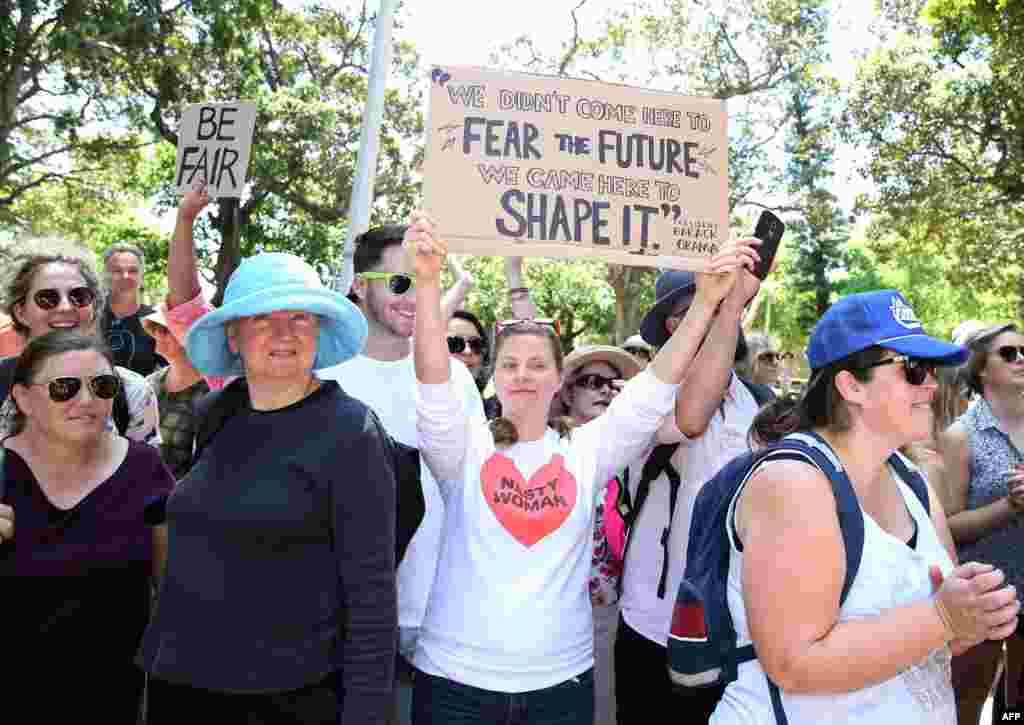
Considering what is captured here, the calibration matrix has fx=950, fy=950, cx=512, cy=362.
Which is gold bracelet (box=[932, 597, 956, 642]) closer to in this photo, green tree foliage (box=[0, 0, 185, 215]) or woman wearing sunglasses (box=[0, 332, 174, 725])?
woman wearing sunglasses (box=[0, 332, 174, 725])

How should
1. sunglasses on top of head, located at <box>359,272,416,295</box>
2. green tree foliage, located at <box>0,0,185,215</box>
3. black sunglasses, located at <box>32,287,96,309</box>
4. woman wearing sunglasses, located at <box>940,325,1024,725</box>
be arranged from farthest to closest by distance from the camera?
green tree foliage, located at <box>0,0,185,215</box> → woman wearing sunglasses, located at <box>940,325,1024,725</box> → black sunglasses, located at <box>32,287,96,309</box> → sunglasses on top of head, located at <box>359,272,416,295</box>

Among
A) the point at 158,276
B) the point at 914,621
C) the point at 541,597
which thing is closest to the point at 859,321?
the point at 914,621

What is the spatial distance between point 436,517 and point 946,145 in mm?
17464

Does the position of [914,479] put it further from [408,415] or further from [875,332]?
[408,415]

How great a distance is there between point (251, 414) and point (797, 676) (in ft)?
4.96

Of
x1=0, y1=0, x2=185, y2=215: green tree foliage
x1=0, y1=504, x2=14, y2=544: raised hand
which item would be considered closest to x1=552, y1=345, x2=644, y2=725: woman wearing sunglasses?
x1=0, y1=504, x2=14, y2=544: raised hand

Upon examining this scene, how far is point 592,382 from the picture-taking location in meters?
4.12

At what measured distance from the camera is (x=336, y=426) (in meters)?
2.44

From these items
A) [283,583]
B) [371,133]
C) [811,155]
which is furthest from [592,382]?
[811,155]

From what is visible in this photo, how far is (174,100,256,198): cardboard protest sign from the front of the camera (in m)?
4.71

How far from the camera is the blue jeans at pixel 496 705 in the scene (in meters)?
2.68

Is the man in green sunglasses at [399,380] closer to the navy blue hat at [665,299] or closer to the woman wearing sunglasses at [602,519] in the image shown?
the woman wearing sunglasses at [602,519]

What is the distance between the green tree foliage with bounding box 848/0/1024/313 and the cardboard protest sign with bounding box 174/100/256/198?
556 inches

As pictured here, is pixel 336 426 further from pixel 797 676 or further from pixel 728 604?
pixel 797 676
